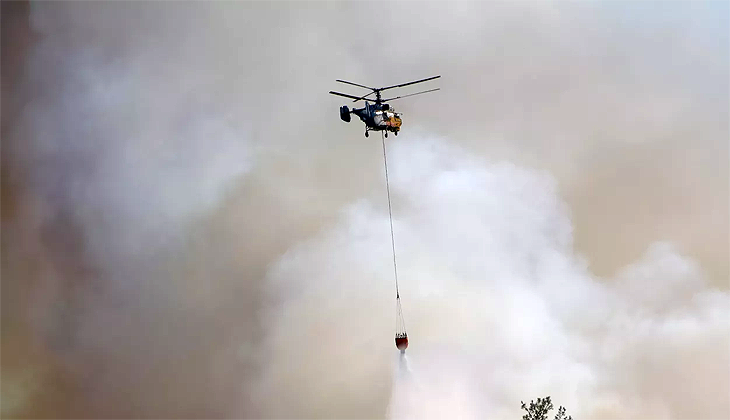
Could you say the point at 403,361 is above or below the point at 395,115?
below

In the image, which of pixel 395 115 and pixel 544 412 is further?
pixel 395 115

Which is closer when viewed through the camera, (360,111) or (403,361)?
(360,111)

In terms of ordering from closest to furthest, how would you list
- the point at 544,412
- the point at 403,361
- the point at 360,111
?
the point at 544,412 → the point at 360,111 → the point at 403,361

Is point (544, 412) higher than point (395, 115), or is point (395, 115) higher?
point (395, 115)

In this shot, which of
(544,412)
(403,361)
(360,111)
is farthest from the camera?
(403,361)

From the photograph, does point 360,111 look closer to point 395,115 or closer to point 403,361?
point 395,115

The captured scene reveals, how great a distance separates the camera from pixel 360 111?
74.6 m

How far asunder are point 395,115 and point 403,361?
1104 inches

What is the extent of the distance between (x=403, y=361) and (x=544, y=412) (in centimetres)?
2845

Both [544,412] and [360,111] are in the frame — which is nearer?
[544,412]

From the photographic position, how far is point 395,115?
7488 cm

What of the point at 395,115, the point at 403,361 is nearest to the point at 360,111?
the point at 395,115

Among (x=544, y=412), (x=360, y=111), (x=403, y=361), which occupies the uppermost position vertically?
(x=360, y=111)

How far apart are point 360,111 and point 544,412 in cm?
3128
